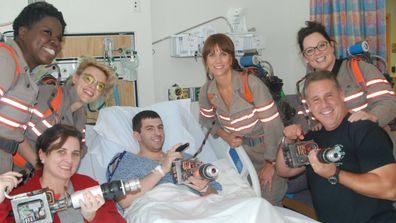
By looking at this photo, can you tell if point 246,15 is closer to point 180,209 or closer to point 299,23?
point 299,23

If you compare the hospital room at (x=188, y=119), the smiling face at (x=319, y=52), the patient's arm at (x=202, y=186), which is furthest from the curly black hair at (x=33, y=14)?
the smiling face at (x=319, y=52)

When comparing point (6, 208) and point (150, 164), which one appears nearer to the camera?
point (6, 208)

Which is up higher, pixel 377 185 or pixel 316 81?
pixel 316 81

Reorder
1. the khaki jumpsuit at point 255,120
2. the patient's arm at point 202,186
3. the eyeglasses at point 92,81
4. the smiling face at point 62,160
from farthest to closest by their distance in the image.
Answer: the khaki jumpsuit at point 255,120 → the patient's arm at point 202,186 → the eyeglasses at point 92,81 → the smiling face at point 62,160

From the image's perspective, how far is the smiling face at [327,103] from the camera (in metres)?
2.11

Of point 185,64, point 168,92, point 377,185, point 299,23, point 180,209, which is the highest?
point 299,23

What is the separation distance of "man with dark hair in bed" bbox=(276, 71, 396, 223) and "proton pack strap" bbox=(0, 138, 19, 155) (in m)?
1.39

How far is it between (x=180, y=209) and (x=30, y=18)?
1.29 m

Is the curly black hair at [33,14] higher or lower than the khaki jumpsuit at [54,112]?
higher

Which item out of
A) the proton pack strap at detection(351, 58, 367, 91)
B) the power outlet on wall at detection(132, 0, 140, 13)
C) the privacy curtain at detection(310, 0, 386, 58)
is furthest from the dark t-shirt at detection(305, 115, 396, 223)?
the privacy curtain at detection(310, 0, 386, 58)

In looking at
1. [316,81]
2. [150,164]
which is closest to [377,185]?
[316,81]

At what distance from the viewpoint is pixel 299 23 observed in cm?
474

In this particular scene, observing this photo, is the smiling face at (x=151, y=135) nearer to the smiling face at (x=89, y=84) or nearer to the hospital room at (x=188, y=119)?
the hospital room at (x=188, y=119)

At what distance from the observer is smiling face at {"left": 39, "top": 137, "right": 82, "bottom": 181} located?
6.89ft
